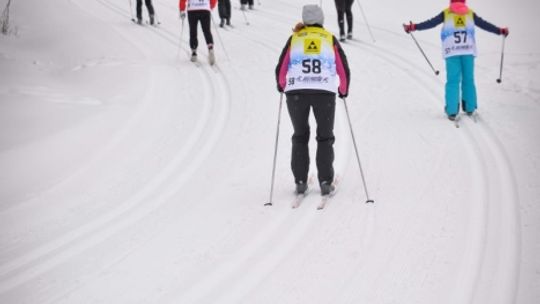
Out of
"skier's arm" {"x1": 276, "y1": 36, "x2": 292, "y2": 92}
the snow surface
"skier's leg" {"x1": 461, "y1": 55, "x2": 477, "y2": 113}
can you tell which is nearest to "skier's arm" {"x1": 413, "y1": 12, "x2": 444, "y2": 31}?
"skier's leg" {"x1": 461, "y1": 55, "x2": 477, "y2": 113}

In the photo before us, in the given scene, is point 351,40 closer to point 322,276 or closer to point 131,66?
point 131,66

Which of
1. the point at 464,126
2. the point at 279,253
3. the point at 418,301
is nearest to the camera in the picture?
the point at 418,301

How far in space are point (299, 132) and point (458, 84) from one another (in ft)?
12.4

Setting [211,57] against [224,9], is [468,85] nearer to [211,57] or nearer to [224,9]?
[211,57]

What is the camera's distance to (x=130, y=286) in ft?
16.5

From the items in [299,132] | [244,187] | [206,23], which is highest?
[206,23]

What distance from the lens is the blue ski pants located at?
30.6 ft

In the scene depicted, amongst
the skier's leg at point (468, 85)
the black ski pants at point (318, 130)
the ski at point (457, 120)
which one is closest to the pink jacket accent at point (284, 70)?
the black ski pants at point (318, 130)

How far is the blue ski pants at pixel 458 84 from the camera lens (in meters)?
9.34

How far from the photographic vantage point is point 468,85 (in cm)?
940

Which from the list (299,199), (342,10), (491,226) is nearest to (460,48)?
(299,199)

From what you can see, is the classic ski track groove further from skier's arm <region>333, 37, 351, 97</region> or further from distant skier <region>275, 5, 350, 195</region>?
skier's arm <region>333, 37, 351, 97</region>

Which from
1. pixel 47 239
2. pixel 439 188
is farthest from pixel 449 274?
pixel 47 239

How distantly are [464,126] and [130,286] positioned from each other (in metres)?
5.80
